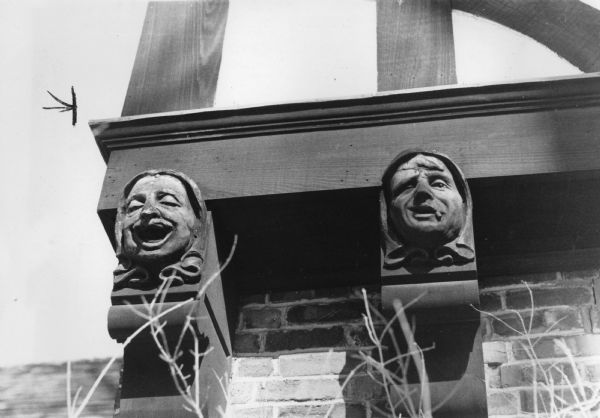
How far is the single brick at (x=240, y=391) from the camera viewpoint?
365 cm

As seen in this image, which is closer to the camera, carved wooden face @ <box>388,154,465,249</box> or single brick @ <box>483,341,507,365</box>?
carved wooden face @ <box>388,154,465,249</box>

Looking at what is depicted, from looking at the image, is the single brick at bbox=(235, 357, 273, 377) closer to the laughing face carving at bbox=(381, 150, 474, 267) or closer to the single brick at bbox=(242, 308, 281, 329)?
the single brick at bbox=(242, 308, 281, 329)

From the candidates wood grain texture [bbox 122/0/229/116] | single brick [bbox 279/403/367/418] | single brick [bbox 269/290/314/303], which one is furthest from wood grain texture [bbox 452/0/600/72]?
single brick [bbox 279/403/367/418]

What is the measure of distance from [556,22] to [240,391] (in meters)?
1.92

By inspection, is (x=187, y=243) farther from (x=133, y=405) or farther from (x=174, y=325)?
(x=133, y=405)

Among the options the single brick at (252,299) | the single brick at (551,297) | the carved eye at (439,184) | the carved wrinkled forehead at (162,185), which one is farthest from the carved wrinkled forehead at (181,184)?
the single brick at (551,297)

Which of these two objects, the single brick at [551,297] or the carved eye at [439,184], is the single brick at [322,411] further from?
the carved eye at [439,184]

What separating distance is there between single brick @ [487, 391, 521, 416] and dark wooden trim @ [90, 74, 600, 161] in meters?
0.96

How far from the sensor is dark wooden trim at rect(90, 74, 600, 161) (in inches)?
148

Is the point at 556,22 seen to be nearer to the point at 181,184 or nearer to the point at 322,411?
the point at 181,184

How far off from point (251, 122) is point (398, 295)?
954 mm

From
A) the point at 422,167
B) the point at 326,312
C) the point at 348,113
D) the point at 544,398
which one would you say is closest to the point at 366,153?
the point at 348,113

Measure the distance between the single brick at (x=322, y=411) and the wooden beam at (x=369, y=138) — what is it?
2.38 ft

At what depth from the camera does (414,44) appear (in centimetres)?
414
